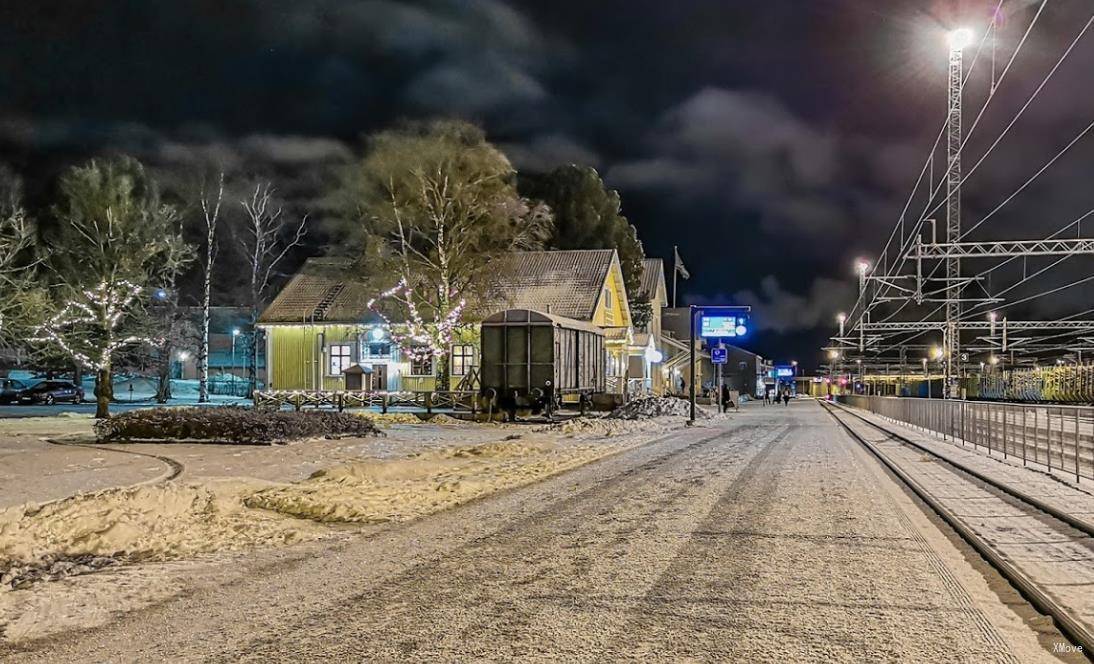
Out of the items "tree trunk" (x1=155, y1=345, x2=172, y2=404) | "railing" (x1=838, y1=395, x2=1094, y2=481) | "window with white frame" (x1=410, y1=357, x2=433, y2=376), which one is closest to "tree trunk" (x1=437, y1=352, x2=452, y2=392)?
"window with white frame" (x1=410, y1=357, x2=433, y2=376)

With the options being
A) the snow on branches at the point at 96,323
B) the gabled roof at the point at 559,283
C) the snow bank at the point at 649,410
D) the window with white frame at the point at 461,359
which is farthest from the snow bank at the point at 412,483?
the window with white frame at the point at 461,359

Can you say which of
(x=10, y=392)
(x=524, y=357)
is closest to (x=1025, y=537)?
(x=524, y=357)

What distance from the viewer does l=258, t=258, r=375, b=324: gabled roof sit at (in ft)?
160

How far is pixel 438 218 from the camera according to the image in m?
40.9

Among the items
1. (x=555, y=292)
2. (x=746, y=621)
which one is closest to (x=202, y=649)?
(x=746, y=621)

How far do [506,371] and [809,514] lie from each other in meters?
22.7

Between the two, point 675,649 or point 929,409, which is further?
point 929,409

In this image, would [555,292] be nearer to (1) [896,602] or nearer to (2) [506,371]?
(2) [506,371]

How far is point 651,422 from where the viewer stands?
34.9m

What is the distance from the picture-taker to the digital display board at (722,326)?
50.2 metres

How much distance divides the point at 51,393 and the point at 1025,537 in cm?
5305

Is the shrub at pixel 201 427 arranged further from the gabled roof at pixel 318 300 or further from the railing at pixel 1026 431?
the gabled roof at pixel 318 300

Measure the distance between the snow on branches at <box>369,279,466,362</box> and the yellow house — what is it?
2.15 meters

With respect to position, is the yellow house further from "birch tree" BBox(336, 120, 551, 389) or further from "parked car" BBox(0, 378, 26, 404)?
"parked car" BBox(0, 378, 26, 404)
